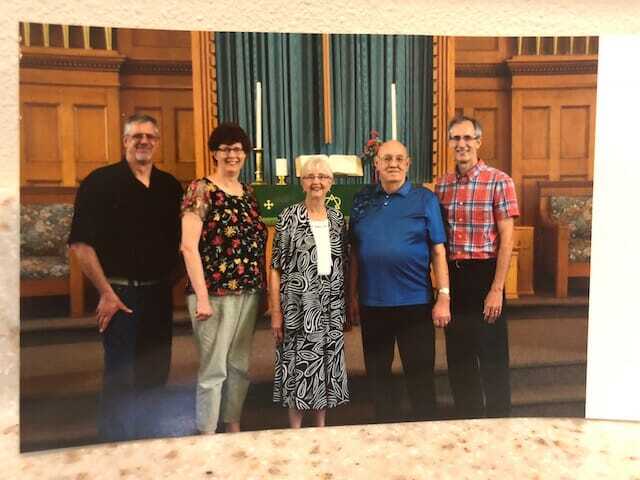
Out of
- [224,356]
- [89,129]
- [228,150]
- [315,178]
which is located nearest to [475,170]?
[315,178]

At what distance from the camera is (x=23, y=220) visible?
0.78 meters

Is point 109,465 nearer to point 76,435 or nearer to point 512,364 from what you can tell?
point 76,435

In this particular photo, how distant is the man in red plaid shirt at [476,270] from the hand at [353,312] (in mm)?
156

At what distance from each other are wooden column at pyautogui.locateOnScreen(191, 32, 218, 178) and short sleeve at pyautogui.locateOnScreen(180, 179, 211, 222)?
0.02 metres

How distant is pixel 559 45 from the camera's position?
893 mm

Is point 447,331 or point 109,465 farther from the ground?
point 447,331

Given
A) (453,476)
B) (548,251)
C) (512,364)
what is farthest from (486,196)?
(453,476)

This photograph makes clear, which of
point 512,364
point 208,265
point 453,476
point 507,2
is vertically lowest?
point 453,476

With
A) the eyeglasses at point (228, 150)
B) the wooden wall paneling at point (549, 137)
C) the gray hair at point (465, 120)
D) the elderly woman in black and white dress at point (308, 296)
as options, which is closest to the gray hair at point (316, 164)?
the elderly woman in black and white dress at point (308, 296)

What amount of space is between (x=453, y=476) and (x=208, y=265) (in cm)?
47

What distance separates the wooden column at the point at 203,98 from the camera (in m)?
0.83

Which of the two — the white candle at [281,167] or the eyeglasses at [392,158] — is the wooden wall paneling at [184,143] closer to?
the white candle at [281,167]

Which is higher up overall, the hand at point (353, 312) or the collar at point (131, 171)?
the collar at point (131, 171)

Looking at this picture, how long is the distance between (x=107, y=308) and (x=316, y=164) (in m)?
0.39
